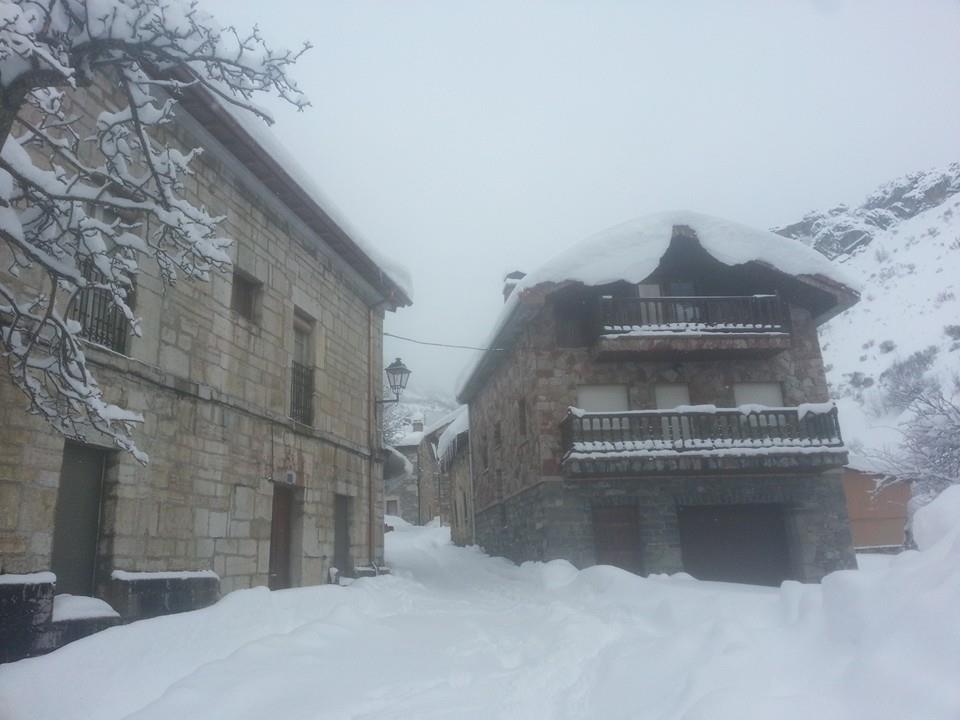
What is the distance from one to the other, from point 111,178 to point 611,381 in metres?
11.7

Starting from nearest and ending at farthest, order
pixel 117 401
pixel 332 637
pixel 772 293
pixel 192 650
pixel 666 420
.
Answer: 1. pixel 192 650
2. pixel 332 637
3. pixel 117 401
4. pixel 666 420
5. pixel 772 293

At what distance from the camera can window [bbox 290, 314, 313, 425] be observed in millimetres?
10070

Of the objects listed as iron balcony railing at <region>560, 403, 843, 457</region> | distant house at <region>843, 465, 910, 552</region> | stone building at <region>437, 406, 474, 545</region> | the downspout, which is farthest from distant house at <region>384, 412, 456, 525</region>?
the downspout

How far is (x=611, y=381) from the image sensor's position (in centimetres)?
1491

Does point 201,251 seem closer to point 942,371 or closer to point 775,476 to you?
point 775,476

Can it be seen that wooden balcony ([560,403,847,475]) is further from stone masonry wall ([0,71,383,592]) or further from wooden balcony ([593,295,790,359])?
stone masonry wall ([0,71,383,592])

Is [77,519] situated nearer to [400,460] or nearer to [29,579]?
[29,579]

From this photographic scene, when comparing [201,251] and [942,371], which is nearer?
[201,251]

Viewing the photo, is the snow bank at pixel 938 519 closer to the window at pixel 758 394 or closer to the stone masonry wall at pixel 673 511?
the stone masonry wall at pixel 673 511

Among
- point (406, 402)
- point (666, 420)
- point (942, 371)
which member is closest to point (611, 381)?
point (666, 420)

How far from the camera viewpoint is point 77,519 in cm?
603

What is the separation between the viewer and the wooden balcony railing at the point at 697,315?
14.5m

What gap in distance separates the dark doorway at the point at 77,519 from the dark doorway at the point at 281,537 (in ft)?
A: 10.1

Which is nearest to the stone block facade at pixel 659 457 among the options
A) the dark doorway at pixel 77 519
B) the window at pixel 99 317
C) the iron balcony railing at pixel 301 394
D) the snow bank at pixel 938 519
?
the iron balcony railing at pixel 301 394
